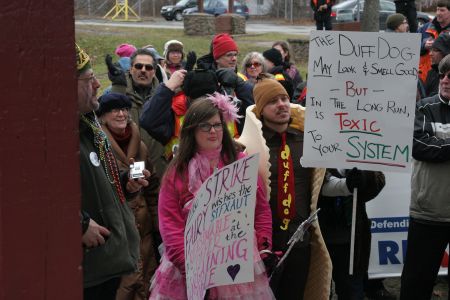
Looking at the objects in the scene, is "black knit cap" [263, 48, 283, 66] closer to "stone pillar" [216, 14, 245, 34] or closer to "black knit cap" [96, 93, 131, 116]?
"black knit cap" [96, 93, 131, 116]

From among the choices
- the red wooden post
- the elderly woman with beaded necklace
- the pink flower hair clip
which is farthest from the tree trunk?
the red wooden post

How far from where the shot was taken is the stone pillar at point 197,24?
25.2m

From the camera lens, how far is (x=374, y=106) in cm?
430

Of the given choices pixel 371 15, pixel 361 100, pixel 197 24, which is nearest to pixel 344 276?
pixel 361 100

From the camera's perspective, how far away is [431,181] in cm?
465

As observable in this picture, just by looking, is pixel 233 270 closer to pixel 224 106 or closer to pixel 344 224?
pixel 224 106

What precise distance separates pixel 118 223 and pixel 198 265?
44 cm

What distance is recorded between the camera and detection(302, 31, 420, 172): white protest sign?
4.27 metres

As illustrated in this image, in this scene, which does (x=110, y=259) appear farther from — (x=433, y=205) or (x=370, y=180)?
(x=433, y=205)

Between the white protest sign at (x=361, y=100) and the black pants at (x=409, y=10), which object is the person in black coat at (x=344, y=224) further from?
the black pants at (x=409, y=10)

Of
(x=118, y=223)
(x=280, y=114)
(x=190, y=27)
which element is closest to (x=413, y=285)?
(x=280, y=114)

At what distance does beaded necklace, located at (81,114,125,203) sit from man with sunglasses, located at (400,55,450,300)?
6.73 feet

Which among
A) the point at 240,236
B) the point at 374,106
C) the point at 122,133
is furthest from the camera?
the point at 122,133

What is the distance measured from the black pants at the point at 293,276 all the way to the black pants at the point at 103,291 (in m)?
1.28
